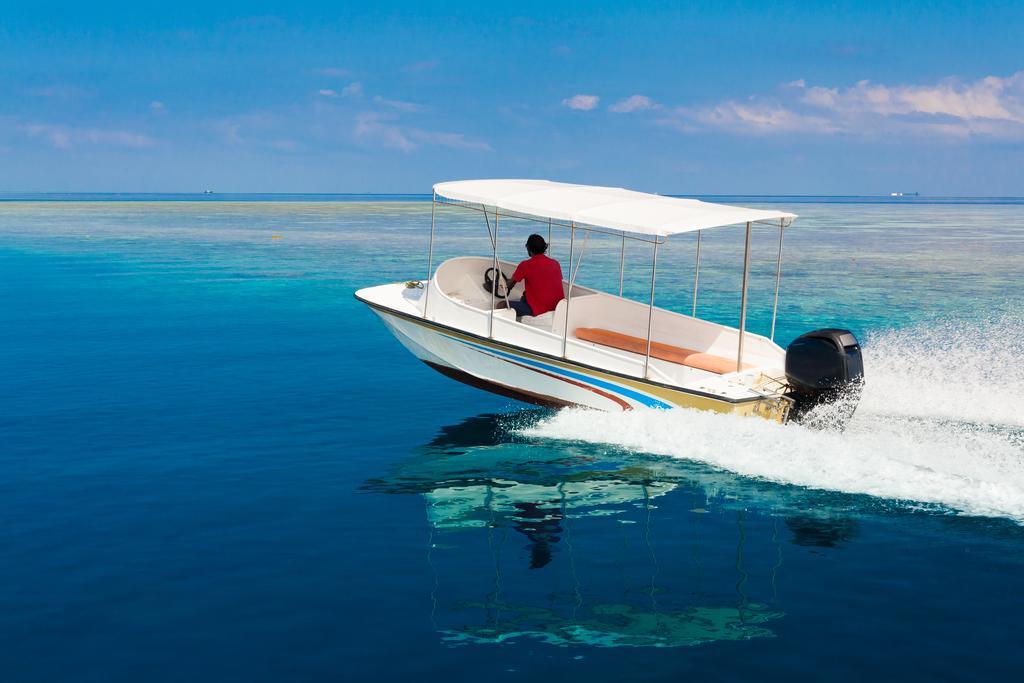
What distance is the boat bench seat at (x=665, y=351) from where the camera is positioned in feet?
38.2

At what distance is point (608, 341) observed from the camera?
12508 mm

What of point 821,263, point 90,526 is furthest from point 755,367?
point 821,263

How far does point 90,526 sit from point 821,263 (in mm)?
31711

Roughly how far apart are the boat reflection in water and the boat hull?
0.69 metres

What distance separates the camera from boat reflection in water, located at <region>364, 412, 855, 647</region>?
6441 millimetres

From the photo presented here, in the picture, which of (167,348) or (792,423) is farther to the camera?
(167,348)

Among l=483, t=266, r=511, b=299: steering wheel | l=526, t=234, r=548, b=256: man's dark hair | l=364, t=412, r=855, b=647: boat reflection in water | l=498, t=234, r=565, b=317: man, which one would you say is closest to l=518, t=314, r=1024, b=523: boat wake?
l=364, t=412, r=855, b=647: boat reflection in water

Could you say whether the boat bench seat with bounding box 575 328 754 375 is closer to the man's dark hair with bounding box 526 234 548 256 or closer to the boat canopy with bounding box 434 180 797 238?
the man's dark hair with bounding box 526 234 548 256

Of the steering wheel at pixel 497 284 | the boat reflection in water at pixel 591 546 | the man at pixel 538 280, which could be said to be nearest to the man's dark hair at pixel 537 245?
the man at pixel 538 280

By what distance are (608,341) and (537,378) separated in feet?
5.60

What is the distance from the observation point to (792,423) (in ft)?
33.5

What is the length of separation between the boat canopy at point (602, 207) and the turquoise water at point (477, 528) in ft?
6.87

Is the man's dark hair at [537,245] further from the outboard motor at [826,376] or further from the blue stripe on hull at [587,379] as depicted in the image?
the outboard motor at [826,376]

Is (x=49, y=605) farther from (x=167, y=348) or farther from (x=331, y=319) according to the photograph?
(x=331, y=319)
